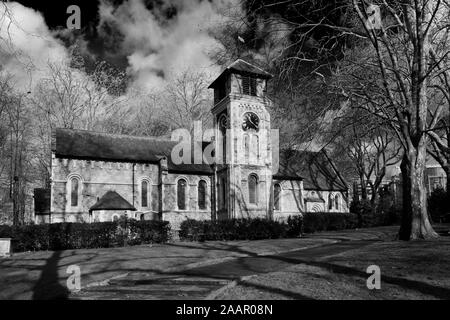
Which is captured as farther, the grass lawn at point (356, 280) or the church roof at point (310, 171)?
the church roof at point (310, 171)

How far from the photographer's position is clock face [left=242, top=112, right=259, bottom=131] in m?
37.2

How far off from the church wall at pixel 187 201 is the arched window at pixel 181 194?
30 cm

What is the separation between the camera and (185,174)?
36969 mm

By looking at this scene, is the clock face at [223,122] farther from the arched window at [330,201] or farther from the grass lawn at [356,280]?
the grass lawn at [356,280]

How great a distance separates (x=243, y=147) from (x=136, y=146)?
393 inches

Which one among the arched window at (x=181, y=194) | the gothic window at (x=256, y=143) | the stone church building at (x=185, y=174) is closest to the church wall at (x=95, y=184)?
the stone church building at (x=185, y=174)

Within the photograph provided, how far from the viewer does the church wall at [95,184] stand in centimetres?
3195

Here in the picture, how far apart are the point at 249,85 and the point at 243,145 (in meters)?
5.88

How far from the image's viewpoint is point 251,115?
1474 inches

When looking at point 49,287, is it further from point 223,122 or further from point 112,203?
point 223,122

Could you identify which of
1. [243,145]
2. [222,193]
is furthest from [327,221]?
[243,145]

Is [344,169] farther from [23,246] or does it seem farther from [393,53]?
[23,246]

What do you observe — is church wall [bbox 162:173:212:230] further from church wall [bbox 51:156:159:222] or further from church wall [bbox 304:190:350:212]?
church wall [bbox 304:190:350:212]
